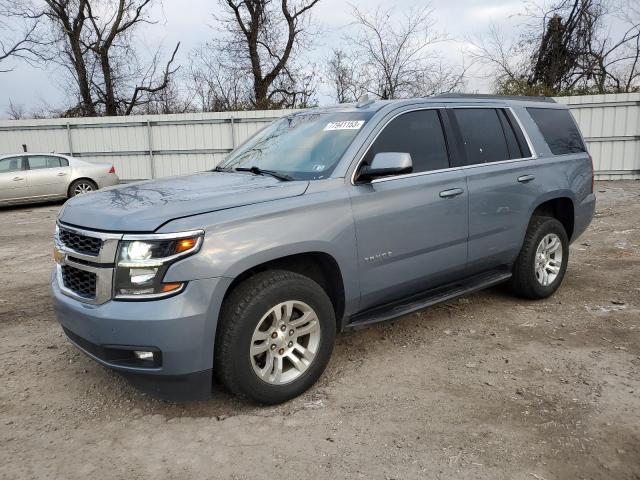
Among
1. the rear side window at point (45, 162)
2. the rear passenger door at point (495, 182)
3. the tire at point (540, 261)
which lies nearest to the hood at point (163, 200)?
the rear passenger door at point (495, 182)

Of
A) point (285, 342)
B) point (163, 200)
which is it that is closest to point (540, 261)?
point (285, 342)

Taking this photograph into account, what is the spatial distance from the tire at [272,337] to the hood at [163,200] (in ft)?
1.58

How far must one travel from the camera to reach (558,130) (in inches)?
205

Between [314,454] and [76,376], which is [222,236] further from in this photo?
[76,376]

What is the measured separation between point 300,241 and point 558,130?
3.37m

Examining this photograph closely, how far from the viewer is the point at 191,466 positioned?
267 cm

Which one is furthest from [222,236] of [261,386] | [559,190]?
[559,190]

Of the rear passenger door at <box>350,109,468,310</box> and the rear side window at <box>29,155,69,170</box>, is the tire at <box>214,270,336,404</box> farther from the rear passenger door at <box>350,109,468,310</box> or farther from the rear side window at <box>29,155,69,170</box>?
the rear side window at <box>29,155,69,170</box>

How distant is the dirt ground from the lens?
8.68ft

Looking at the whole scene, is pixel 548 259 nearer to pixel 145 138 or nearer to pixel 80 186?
pixel 80 186

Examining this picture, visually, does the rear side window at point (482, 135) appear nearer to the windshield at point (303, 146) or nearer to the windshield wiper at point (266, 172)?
the windshield at point (303, 146)

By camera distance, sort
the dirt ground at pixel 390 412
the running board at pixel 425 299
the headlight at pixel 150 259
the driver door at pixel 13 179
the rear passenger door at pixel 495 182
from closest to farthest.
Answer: the dirt ground at pixel 390 412
the headlight at pixel 150 259
the running board at pixel 425 299
the rear passenger door at pixel 495 182
the driver door at pixel 13 179

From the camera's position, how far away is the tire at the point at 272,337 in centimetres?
294

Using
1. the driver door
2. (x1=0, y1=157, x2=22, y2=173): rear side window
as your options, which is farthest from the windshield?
(x1=0, y1=157, x2=22, y2=173): rear side window
